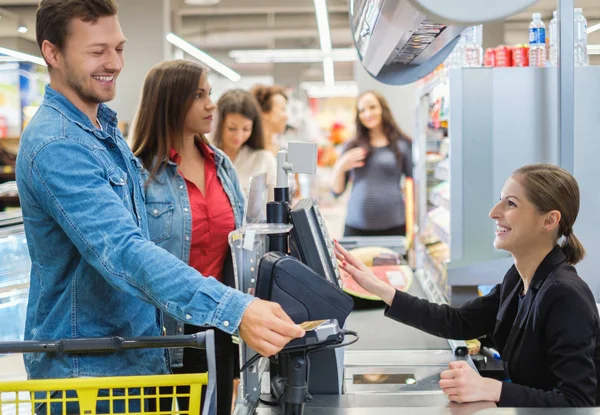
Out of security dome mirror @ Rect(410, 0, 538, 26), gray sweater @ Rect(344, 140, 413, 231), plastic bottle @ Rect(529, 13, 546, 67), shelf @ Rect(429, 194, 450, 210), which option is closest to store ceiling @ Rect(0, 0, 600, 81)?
gray sweater @ Rect(344, 140, 413, 231)

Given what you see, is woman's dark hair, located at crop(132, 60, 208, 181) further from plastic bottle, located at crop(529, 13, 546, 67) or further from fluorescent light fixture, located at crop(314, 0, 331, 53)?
fluorescent light fixture, located at crop(314, 0, 331, 53)

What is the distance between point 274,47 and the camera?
1738 cm

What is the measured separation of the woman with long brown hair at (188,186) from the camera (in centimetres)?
243

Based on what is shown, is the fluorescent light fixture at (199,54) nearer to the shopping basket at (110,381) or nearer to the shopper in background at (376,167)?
the shopper in background at (376,167)

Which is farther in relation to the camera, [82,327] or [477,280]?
[477,280]

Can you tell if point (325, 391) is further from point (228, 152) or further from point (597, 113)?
point (228, 152)

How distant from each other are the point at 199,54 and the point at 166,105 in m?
10.1

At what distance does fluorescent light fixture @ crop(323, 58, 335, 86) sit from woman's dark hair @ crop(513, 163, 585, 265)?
46.9 ft

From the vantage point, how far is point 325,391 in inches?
68.1

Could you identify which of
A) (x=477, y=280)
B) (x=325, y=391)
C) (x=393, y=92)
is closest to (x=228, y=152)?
(x=477, y=280)

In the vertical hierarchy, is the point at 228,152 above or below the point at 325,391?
above

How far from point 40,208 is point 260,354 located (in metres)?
0.58

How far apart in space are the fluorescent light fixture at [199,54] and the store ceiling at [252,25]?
1.70 ft

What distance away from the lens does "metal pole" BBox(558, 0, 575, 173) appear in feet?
9.02
